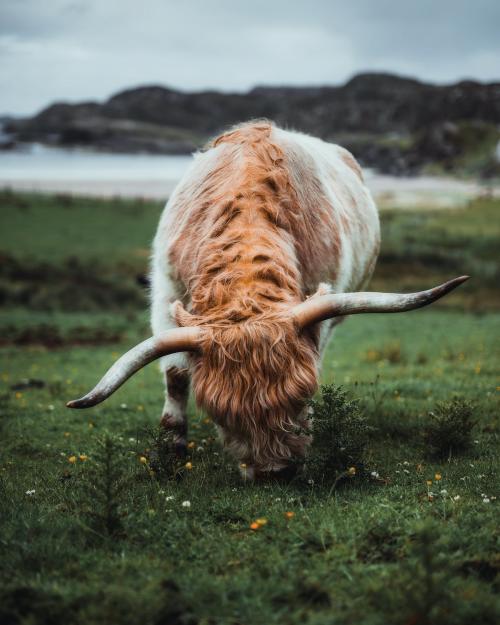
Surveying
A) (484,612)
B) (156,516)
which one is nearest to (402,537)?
(484,612)

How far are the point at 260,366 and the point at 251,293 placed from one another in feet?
2.01

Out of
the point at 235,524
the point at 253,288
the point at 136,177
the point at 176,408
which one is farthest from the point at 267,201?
the point at 136,177

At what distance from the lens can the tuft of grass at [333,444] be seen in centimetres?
486

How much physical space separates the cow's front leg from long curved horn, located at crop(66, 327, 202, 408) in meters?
1.60

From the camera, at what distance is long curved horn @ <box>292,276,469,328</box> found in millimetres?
4336

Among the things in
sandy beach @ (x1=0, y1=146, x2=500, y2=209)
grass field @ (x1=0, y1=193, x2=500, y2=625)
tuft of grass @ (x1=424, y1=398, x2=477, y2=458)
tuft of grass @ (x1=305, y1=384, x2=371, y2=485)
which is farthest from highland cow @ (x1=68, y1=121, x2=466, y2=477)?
sandy beach @ (x1=0, y1=146, x2=500, y2=209)

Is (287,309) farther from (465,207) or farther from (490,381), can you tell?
(465,207)

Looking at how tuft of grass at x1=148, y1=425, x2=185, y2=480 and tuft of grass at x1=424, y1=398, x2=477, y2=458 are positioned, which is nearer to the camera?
tuft of grass at x1=148, y1=425, x2=185, y2=480

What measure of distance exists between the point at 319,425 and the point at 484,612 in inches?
80.0

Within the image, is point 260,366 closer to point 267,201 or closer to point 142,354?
point 142,354

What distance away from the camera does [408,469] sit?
5402mm

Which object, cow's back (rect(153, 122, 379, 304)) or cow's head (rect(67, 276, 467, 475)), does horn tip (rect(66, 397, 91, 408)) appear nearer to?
cow's head (rect(67, 276, 467, 475))

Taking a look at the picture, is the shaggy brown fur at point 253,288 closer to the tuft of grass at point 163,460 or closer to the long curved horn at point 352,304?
the long curved horn at point 352,304

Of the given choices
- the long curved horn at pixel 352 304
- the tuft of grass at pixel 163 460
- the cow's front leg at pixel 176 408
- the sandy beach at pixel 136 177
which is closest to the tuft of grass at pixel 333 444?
the long curved horn at pixel 352 304
